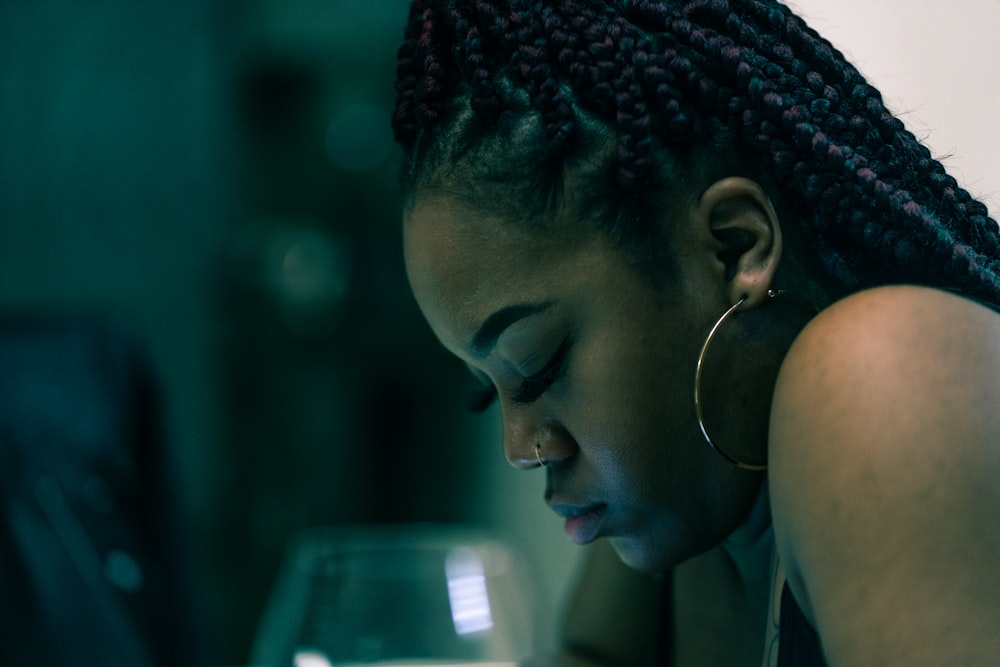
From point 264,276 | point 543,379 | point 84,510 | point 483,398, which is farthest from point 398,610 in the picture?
point 264,276

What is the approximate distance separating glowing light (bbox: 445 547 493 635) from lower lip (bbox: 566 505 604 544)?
0.66ft

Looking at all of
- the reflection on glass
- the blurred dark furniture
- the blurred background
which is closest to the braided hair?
the reflection on glass

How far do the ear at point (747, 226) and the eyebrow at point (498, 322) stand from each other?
94 mm

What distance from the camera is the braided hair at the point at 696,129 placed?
1.75 ft

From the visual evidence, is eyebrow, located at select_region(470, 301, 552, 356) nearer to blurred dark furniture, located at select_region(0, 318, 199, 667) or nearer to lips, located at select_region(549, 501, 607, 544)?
lips, located at select_region(549, 501, 607, 544)

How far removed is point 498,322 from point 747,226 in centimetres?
14

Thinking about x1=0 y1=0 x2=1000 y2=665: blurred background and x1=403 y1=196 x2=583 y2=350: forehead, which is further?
x1=0 y1=0 x2=1000 y2=665: blurred background

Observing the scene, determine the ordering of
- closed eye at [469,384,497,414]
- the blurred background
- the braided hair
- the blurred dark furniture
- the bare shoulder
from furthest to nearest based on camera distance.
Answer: the blurred background → the blurred dark furniture → closed eye at [469,384,497,414] → the braided hair → the bare shoulder

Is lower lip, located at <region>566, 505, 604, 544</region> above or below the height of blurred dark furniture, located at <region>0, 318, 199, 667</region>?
above

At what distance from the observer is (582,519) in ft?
2.00

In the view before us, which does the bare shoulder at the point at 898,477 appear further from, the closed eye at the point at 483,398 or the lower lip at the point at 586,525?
the closed eye at the point at 483,398

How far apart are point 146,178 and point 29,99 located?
250mm

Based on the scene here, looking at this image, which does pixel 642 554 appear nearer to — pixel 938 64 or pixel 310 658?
pixel 310 658

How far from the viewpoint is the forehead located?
1.82 ft
